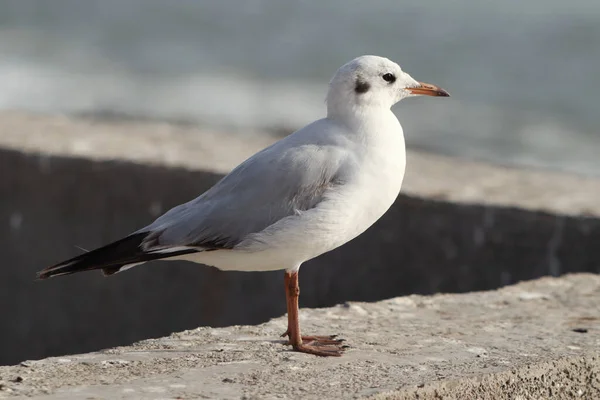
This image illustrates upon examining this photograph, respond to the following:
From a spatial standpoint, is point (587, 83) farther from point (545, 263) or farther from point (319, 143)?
point (319, 143)

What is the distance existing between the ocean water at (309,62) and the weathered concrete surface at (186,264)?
465 cm

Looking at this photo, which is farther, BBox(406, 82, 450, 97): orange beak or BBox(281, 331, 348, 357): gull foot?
BBox(406, 82, 450, 97): orange beak

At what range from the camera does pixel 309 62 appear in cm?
1429

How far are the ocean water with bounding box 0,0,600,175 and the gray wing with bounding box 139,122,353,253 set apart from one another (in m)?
6.61

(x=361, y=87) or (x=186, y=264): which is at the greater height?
(x=361, y=87)

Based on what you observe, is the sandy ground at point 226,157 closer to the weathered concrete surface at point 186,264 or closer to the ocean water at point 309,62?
the weathered concrete surface at point 186,264

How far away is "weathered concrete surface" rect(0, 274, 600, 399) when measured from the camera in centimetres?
303

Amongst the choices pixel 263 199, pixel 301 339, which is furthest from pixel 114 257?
pixel 301 339

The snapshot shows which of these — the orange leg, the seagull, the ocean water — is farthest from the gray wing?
the ocean water

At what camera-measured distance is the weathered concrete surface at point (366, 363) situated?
9.93 feet

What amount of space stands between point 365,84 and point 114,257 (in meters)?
0.94

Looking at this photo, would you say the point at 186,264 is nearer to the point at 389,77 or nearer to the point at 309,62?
the point at 389,77

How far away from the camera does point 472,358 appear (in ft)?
11.2

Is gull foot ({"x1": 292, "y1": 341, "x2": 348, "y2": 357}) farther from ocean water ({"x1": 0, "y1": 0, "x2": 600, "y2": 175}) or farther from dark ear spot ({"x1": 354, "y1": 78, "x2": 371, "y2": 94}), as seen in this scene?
ocean water ({"x1": 0, "y1": 0, "x2": 600, "y2": 175})
